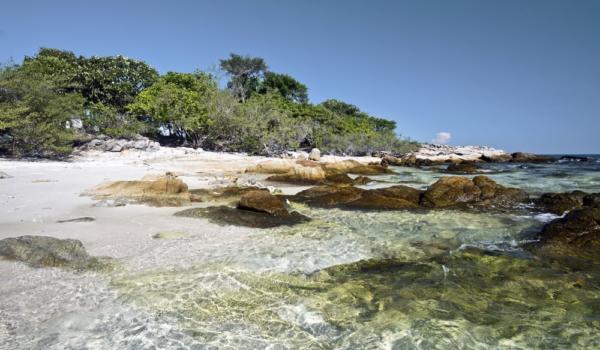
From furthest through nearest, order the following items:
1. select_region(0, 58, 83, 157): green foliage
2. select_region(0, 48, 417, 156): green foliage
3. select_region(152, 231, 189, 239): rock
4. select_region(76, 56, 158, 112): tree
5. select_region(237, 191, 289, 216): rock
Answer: select_region(76, 56, 158, 112): tree, select_region(0, 48, 417, 156): green foliage, select_region(0, 58, 83, 157): green foliage, select_region(237, 191, 289, 216): rock, select_region(152, 231, 189, 239): rock

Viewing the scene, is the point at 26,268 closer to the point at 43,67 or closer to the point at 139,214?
the point at 139,214

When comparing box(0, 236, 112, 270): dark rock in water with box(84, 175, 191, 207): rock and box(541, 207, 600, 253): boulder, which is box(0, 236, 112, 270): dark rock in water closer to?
box(84, 175, 191, 207): rock

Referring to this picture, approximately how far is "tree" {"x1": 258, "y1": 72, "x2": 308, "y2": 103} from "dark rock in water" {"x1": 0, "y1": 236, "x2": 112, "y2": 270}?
56247 mm

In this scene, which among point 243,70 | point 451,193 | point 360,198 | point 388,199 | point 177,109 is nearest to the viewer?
point 388,199

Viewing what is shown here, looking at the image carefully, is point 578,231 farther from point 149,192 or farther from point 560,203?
point 149,192

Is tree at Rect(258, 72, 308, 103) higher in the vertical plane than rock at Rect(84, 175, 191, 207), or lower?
higher

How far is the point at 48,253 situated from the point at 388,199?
28.3 feet

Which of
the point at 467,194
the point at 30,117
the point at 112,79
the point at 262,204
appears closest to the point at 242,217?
the point at 262,204

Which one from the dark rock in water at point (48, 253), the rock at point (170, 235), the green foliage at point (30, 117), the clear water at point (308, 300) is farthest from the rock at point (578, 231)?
the green foliage at point (30, 117)

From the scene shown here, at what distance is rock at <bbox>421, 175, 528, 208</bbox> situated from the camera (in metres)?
11.8

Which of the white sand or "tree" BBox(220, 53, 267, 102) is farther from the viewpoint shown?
"tree" BBox(220, 53, 267, 102)

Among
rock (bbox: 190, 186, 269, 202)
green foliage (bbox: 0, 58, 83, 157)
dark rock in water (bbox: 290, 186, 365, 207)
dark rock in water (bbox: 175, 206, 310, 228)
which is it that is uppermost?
green foliage (bbox: 0, 58, 83, 157)

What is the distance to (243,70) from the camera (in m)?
61.2

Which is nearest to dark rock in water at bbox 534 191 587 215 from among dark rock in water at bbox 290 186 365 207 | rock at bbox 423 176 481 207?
rock at bbox 423 176 481 207
